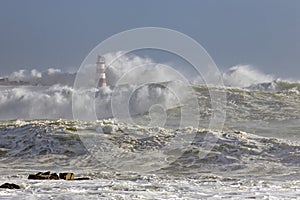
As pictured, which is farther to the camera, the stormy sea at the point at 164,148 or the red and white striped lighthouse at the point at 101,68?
the red and white striped lighthouse at the point at 101,68

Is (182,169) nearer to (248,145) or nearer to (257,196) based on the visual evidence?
(248,145)

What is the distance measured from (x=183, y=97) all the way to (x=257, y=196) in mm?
27138

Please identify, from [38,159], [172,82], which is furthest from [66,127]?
[172,82]

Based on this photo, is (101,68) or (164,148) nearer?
(164,148)

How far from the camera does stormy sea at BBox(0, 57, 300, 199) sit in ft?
41.4

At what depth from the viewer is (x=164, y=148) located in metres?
21.8

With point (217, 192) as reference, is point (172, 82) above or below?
above

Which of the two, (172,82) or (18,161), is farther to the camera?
(172,82)

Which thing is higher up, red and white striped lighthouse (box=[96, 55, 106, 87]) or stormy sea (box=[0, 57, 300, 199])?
red and white striped lighthouse (box=[96, 55, 106, 87])

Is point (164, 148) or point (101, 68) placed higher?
point (101, 68)

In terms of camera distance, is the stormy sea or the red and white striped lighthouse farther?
the red and white striped lighthouse

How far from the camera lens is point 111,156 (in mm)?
20672

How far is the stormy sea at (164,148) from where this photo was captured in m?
12.6

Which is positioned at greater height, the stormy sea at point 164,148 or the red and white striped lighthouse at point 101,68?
the red and white striped lighthouse at point 101,68
